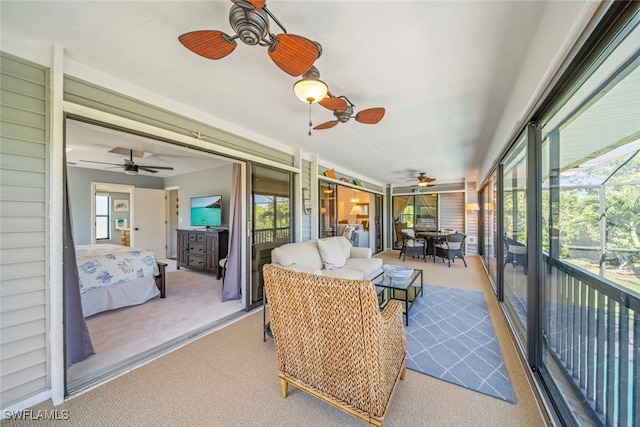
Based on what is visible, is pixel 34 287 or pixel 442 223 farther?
pixel 442 223

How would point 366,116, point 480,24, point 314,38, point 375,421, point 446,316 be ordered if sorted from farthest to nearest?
1. point 446,316
2. point 366,116
3. point 314,38
4. point 480,24
5. point 375,421

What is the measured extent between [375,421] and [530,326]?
1611 millimetres

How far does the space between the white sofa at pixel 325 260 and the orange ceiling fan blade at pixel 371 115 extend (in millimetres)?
1850

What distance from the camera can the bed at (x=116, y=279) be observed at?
305 cm

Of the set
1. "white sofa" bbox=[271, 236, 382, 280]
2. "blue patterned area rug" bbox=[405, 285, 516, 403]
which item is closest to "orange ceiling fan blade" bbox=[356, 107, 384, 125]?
"white sofa" bbox=[271, 236, 382, 280]

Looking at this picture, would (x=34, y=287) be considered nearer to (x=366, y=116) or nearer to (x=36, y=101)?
(x=36, y=101)

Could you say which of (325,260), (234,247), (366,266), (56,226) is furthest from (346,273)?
(56,226)

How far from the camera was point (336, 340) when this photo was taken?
1.39m

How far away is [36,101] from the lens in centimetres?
172

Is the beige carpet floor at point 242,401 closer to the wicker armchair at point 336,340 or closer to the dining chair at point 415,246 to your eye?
the wicker armchair at point 336,340

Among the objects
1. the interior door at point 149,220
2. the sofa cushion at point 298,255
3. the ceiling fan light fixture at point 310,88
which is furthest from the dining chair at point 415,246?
the interior door at point 149,220

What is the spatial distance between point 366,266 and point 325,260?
672 mm

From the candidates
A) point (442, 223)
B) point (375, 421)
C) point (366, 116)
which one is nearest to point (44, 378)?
point (375, 421)

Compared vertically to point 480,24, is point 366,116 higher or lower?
lower
